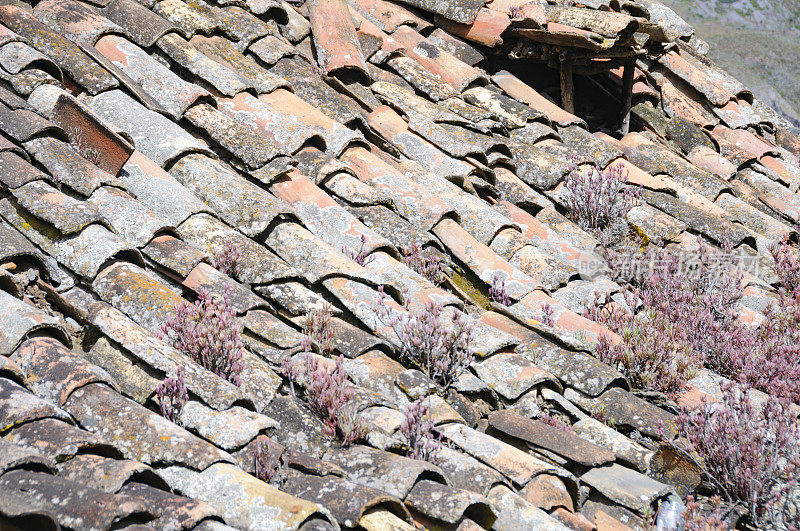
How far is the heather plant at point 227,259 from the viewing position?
3682 mm

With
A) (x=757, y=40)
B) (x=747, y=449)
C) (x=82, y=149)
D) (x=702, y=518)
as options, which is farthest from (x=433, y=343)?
(x=757, y=40)

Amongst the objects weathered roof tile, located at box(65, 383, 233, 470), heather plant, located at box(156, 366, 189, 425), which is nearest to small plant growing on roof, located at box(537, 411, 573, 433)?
weathered roof tile, located at box(65, 383, 233, 470)

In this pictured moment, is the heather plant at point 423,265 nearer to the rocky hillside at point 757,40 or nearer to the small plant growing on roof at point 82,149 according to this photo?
the small plant growing on roof at point 82,149

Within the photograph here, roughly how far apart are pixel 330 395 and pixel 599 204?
322 cm

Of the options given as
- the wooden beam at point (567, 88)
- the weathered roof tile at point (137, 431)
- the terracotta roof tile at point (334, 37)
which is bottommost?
the weathered roof tile at point (137, 431)

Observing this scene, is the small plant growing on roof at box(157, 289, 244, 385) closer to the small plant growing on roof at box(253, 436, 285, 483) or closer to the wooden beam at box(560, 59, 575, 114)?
the small plant growing on roof at box(253, 436, 285, 483)

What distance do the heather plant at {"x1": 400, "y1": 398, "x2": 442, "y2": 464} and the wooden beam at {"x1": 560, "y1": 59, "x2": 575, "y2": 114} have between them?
189 inches

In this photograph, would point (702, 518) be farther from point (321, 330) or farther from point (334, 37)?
point (334, 37)

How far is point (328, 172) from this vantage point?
4562 millimetres

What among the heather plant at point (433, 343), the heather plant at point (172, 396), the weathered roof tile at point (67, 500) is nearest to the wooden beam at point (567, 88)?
the heather plant at point (433, 343)

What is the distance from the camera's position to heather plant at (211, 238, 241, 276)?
12.1ft

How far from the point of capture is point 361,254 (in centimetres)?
409

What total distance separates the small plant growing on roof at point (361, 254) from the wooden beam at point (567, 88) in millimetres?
3671

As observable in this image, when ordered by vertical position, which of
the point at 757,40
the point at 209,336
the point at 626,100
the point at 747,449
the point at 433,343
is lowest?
the point at 209,336
